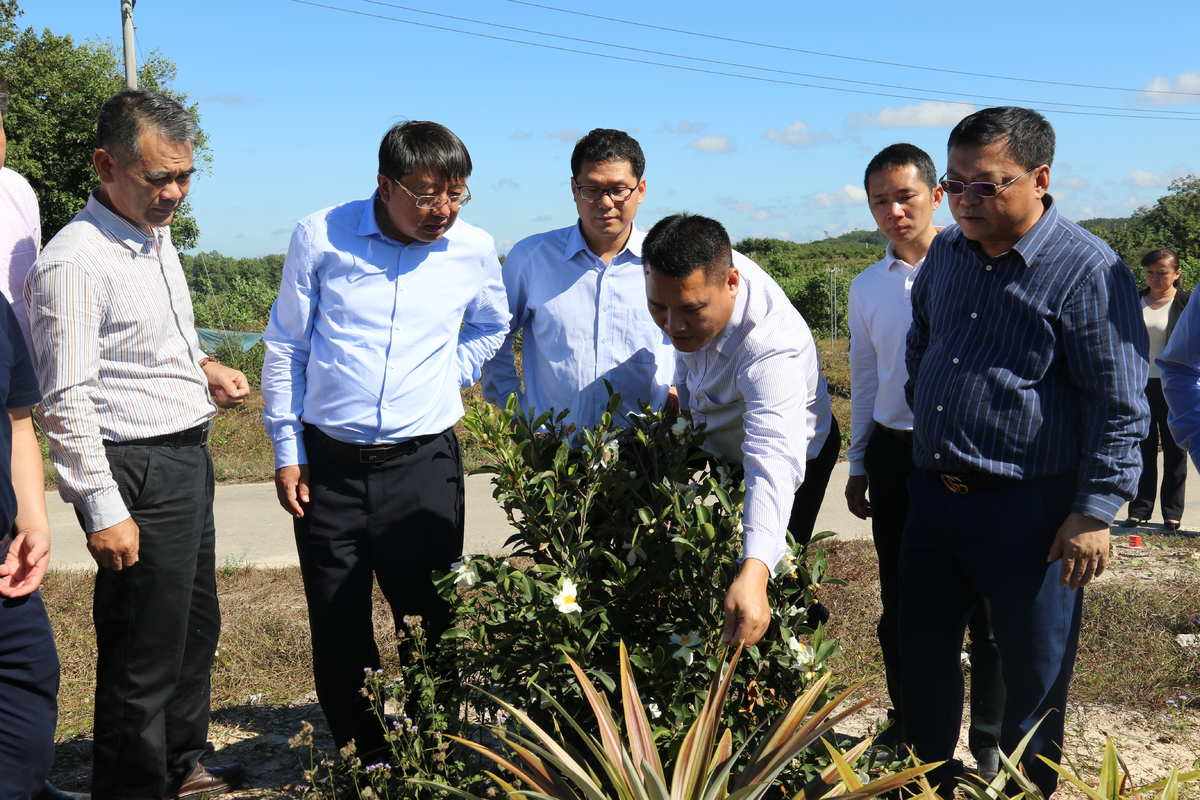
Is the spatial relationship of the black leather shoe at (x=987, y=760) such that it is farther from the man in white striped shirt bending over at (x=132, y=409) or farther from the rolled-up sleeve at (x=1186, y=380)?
the man in white striped shirt bending over at (x=132, y=409)

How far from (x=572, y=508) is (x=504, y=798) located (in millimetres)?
784

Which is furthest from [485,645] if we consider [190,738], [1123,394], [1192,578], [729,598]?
[1192,578]

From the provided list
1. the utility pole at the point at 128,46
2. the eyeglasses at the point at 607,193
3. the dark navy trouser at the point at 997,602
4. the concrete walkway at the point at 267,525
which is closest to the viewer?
the dark navy trouser at the point at 997,602

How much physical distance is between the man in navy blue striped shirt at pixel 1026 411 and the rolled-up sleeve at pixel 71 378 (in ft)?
7.03

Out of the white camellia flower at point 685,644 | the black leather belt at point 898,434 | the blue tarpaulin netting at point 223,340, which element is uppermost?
the black leather belt at point 898,434

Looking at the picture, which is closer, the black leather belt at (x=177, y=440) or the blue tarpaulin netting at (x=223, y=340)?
the black leather belt at (x=177, y=440)

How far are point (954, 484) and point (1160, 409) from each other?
17.2 feet

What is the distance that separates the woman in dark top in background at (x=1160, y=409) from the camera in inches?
258

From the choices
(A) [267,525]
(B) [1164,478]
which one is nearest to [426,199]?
(A) [267,525]

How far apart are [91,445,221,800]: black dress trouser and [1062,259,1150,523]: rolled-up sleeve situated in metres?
2.37

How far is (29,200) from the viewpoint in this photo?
2865 millimetres

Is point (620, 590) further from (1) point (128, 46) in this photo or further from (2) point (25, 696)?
(1) point (128, 46)

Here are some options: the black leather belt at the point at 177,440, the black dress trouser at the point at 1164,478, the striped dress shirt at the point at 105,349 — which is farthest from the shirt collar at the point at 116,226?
the black dress trouser at the point at 1164,478

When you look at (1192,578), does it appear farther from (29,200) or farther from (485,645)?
(29,200)
